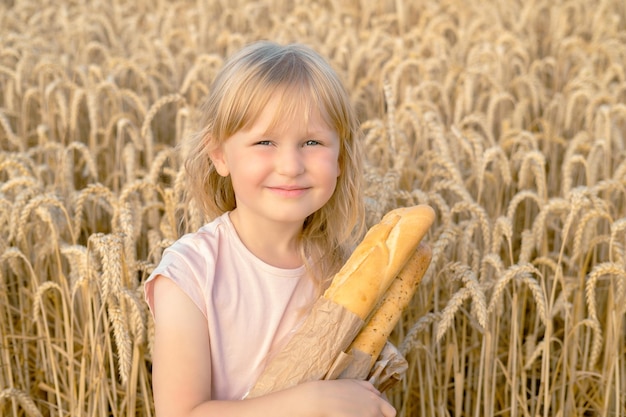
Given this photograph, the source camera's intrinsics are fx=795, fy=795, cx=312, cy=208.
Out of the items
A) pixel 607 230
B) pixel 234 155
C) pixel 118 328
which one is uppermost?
pixel 234 155

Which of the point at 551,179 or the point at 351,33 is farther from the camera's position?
the point at 351,33

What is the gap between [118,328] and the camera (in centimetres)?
181

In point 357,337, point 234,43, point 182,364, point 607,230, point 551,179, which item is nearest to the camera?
point 182,364

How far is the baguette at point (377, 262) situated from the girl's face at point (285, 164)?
15 centimetres

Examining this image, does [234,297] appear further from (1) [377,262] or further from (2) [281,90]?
(2) [281,90]

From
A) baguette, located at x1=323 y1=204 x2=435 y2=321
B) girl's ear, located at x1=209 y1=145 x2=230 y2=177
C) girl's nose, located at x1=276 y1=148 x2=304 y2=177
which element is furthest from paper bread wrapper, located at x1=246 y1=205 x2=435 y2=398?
girl's ear, located at x1=209 y1=145 x2=230 y2=177

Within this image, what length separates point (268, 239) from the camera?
1.83 meters

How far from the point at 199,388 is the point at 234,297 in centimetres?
21

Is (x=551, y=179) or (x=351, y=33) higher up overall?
(x=351, y=33)

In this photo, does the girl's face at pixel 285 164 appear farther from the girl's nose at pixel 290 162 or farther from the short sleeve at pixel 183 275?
the short sleeve at pixel 183 275

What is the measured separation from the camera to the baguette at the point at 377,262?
167 cm

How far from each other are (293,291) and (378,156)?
4.59ft

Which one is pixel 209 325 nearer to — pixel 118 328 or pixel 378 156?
pixel 118 328

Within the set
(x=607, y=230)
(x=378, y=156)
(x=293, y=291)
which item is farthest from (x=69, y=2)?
(x=293, y=291)
